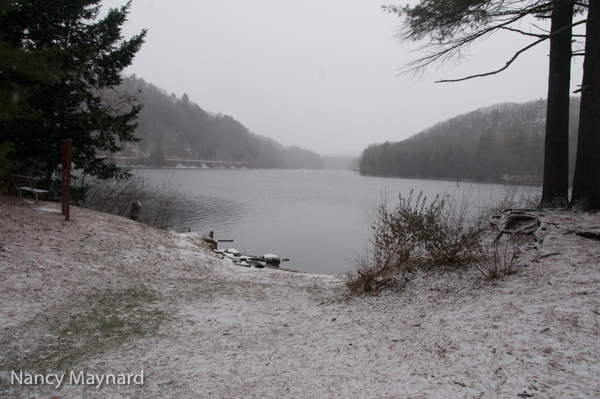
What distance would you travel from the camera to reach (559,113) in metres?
7.40

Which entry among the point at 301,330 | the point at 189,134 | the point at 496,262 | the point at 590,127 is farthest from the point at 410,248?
the point at 189,134

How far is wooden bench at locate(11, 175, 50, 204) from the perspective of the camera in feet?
32.4

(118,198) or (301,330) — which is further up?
(118,198)

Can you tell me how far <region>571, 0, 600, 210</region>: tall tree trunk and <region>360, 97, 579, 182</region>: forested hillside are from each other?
22.3 metres

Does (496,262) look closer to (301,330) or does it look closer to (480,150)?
(301,330)

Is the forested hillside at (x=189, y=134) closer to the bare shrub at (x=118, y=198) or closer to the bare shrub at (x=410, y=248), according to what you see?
the bare shrub at (x=118, y=198)

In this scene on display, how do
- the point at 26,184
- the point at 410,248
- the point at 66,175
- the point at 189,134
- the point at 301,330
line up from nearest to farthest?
the point at 301,330, the point at 410,248, the point at 66,175, the point at 26,184, the point at 189,134

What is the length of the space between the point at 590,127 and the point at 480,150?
66.1 metres

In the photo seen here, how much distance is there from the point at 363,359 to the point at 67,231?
7414mm

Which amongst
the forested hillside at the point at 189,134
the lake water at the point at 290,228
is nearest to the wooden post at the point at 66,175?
the lake water at the point at 290,228

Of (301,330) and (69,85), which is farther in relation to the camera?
(69,85)

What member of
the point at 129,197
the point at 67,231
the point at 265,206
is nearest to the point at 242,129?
the point at 265,206

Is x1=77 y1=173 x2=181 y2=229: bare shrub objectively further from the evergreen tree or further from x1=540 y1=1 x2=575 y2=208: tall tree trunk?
x1=540 y1=1 x2=575 y2=208: tall tree trunk

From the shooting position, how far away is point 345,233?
67.9ft
